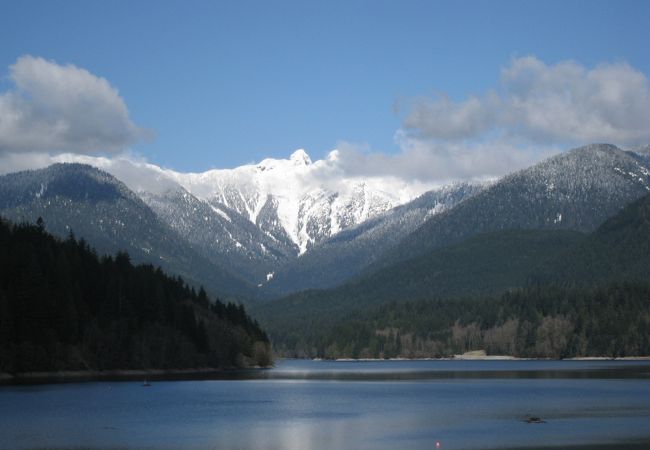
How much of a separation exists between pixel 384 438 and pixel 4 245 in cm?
10033

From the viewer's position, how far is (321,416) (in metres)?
115

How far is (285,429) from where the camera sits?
334 ft

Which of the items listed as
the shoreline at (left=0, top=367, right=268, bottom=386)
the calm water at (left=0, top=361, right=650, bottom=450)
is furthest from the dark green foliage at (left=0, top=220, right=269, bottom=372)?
the calm water at (left=0, top=361, right=650, bottom=450)

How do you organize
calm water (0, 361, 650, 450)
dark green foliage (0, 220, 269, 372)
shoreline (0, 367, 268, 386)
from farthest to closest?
1. shoreline (0, 367, 268, 386)
2. dark green foliage (0, 220, 269, 372)
3. calm water (0, 361, 650, 450)

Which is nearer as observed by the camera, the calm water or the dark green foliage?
the calm water

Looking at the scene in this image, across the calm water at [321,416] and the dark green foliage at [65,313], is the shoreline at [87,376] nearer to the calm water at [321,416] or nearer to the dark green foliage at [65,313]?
the dark green foliage at [65,313]

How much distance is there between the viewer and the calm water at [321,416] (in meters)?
90.1

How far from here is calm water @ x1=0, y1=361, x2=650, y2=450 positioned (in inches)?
3546

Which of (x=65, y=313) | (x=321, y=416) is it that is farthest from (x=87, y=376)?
(x=321, y=416)

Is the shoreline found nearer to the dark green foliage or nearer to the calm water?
the dark green foliage

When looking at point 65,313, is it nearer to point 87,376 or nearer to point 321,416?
point 87,376

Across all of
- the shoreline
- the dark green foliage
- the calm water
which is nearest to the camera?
the calm water

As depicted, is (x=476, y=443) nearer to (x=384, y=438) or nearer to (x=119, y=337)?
(x=384, y=438)

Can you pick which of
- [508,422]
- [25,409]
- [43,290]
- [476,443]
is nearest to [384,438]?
[476,443]
